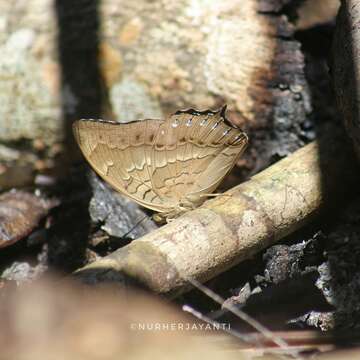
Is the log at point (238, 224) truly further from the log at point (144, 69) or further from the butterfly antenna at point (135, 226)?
the butterfly antenna at point (135, 226)

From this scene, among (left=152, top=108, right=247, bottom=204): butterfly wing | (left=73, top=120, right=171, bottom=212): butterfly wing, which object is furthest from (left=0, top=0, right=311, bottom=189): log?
(left=73, top=120, right=171, bottom=212): butterfly wing

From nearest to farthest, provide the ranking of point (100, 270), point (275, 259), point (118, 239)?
point (100, 270) < point (275, 259) < point (118, 239)

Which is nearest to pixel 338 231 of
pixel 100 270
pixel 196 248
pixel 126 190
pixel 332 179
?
pixel 332 179

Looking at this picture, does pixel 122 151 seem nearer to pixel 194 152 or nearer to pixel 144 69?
pixel 194 152

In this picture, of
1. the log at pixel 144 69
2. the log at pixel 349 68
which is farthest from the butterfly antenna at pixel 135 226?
the log at pixel 349 68

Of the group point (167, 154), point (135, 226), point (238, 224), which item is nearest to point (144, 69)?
point (167, 154)

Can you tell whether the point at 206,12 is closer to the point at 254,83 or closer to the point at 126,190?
the point at 254,83
